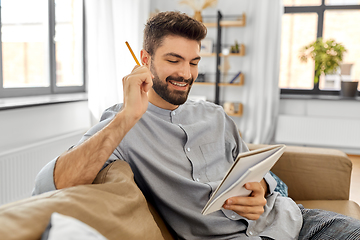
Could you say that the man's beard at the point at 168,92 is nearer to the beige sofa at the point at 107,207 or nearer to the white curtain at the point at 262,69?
the beige sofa at the point at 107,207

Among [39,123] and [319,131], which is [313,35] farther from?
[39,123]

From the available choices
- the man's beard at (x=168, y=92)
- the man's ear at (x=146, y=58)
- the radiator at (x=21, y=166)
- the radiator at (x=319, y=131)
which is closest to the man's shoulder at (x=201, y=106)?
the man's beard at (x=168, y=92)

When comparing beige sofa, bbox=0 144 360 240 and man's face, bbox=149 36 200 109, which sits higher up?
man's face, bbox=149 36 200 109

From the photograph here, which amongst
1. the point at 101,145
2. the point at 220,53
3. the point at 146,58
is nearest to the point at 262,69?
the point at 220,53

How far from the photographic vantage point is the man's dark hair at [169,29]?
1361 mm

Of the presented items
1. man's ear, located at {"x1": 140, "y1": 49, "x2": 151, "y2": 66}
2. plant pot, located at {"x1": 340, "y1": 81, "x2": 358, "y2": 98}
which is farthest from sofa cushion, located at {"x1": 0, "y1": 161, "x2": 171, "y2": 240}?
plant pot, located at {"x1": 340, "y1": 81, "x2": 358, "y2": 98}

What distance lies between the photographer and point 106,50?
2.98 metres

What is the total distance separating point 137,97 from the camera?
1062mm

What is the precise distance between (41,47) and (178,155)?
2.23 meters

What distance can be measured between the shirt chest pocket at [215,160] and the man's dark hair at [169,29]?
472 mm

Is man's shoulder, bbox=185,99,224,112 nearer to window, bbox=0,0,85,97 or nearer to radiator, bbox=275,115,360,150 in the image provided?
window, bbox=0,0,85,97

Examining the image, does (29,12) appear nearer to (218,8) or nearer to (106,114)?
(106,114)

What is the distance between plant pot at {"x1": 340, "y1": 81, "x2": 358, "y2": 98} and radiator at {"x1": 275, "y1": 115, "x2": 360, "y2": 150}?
334 millimetres

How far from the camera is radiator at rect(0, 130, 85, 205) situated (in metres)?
2.02
